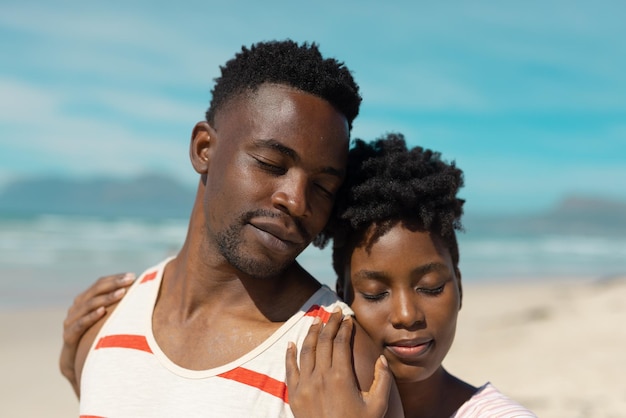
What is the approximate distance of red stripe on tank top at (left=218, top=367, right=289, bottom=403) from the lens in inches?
93.6

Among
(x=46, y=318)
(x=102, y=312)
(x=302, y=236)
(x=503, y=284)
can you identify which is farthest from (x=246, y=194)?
(x=503, y=284)

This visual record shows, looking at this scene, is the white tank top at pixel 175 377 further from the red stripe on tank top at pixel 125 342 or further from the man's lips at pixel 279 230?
the man's lips at pixel 279 230

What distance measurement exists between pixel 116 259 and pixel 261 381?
54.6 ft

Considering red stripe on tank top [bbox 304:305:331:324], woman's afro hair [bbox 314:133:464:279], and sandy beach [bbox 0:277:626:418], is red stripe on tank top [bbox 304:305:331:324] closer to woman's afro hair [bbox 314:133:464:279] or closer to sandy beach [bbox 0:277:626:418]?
woman's afro hair [bbox 314:133:464:279]

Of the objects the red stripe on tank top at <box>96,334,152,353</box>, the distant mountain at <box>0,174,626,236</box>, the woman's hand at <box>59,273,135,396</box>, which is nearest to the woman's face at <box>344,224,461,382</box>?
the red stripe on tank top at <box>96,334,152,353</box>

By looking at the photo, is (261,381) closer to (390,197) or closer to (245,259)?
(245,259)

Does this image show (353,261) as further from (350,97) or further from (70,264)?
(70,264)

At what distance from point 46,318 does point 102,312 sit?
7.63m

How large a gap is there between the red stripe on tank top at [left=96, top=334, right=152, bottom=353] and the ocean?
8896mm

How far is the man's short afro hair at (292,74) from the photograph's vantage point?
2543mm

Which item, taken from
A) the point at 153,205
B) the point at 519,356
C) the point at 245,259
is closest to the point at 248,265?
the point at 245,259

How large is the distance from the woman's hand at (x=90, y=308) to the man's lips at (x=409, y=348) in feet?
4.01

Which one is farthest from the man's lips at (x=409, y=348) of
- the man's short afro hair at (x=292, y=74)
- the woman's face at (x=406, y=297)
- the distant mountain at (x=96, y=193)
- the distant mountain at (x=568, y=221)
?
the distant mountain at (x=96, y=193)

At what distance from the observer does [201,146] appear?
2824 mm
